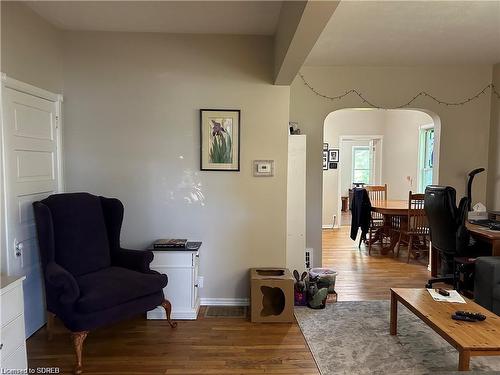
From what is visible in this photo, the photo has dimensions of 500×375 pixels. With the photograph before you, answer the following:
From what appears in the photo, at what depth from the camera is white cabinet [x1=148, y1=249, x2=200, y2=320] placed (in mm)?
3053

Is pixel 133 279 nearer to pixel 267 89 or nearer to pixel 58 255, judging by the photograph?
pixel 58 255

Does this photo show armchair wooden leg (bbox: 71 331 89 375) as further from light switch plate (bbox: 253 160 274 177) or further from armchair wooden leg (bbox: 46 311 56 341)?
light switch plate (bbox: 253 160 274 177)

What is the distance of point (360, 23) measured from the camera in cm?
299

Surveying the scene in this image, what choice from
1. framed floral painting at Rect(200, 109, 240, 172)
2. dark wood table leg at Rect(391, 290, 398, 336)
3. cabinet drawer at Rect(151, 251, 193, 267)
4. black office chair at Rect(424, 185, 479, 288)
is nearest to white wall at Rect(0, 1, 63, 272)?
cabinet drawer at Rect(151, 251, 193, 267)

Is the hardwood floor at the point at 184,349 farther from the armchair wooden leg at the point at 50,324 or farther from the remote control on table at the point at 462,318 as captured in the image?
the remote control on table at the point at 462,318

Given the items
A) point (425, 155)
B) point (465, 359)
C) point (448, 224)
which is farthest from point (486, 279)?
point (425, 155)

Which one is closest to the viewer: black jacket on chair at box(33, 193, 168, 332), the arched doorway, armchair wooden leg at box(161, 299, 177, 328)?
black jacket on chair at box(33, 193, 168, 332)

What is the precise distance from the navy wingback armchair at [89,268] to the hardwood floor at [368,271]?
203 centimetres

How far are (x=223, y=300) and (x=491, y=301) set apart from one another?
2314 mm

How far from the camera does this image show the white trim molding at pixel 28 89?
2.42 meters

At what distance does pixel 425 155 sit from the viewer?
6.40 m

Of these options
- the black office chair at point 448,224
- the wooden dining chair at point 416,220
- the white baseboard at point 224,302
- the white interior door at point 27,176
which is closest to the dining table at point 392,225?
the wooden dining chair at point 416,220

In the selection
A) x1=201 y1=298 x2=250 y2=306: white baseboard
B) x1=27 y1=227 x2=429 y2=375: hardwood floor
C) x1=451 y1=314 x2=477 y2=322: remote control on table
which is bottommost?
x1=27 y1=227 x2=429 y2=375: hardwood floor

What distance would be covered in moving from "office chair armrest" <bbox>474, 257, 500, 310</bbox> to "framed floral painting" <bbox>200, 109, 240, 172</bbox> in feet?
7.57
